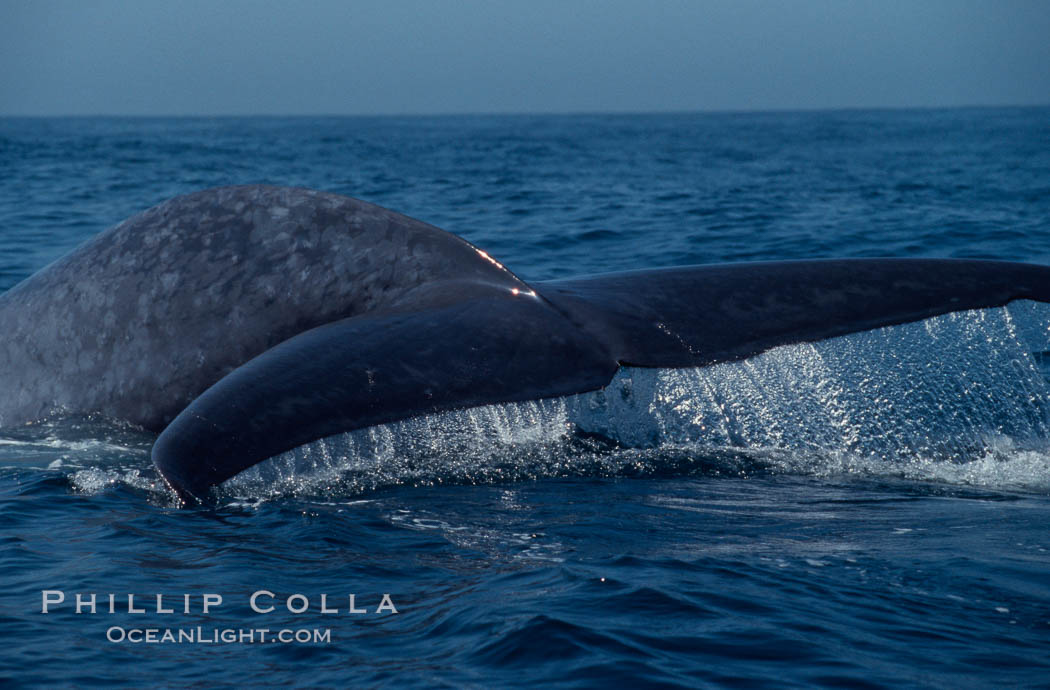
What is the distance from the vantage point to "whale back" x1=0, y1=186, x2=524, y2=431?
5.20 m

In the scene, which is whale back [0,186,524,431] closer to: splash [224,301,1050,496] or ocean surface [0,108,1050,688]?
ocean surface [0,108,1050,688]

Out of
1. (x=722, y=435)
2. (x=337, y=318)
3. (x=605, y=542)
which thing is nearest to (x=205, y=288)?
(x=337, y=318)

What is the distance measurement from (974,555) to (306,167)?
1376 inches

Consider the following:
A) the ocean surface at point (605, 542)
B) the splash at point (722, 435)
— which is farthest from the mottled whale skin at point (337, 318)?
the splash at point (722, 435)

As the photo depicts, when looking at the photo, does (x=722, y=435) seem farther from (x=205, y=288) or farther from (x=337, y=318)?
(x=205, y=288)

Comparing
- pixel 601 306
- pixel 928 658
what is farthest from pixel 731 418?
pixel 928 658

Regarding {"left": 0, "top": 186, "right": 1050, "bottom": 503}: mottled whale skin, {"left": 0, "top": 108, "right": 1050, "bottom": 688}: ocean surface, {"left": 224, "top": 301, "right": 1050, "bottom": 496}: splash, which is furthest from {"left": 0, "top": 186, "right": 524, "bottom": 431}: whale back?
{"left": 224, "top": 301, "right": 1050, "bottom": 496}: splash

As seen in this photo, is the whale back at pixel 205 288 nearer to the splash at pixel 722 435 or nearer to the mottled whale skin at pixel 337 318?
the mottled whale skin at pixel 337 318

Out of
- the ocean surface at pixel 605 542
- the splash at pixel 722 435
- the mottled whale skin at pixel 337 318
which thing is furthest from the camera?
the splash at pixel 722 435

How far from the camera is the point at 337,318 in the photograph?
203 inches

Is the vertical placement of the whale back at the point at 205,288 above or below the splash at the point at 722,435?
above

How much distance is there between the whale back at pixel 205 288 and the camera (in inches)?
205

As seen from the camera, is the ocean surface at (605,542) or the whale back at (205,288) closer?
the ocean surface at (605,542)

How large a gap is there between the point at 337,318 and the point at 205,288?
0.68 m
